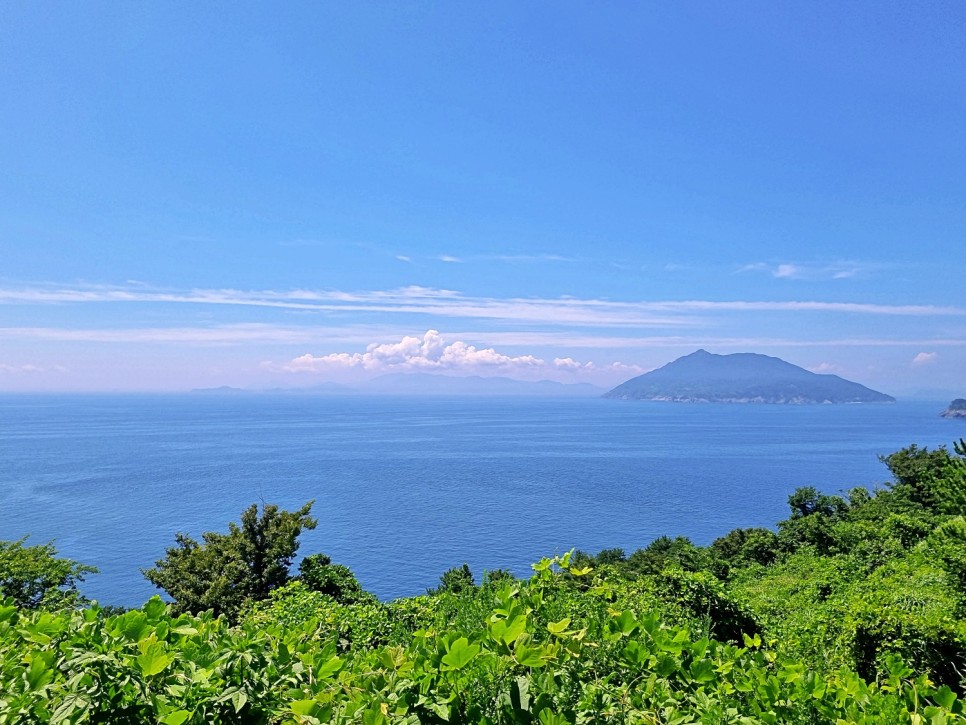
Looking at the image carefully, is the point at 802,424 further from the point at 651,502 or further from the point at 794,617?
the point at 794,617

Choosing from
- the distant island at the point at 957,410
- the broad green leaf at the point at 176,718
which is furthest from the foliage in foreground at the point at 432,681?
the distant island at the point at 957,410

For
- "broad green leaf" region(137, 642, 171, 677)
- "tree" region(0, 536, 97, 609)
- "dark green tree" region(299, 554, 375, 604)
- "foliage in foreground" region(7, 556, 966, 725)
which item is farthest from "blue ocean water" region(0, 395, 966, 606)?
"broad green leaf" region(137, 642, 171, 677)

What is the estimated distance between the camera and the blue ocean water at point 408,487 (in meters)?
38.1

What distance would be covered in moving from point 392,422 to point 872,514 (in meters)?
116

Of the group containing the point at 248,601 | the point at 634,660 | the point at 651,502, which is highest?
the point at 634,660

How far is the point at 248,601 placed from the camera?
16.8 meters

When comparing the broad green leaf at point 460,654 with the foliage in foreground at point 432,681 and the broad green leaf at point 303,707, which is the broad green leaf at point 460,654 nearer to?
the foliage in foreground at point 432,681

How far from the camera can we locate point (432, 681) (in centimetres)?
146

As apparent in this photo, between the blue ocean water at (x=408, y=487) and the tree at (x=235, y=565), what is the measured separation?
11763 millimetres

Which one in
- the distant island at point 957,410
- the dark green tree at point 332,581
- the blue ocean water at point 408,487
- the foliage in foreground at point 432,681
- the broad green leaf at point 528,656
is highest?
the broad green leaf at point 528,656

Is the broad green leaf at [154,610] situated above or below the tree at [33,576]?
above

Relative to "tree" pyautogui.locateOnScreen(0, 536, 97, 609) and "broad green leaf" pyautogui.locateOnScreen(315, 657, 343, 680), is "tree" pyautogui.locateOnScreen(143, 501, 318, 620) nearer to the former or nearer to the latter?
"tree" pyautogui.locateOnScreen(0, 536, 97, 609)

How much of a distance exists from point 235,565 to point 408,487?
38961 mm

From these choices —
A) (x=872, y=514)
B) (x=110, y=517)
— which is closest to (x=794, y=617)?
(x=872, y=514)
